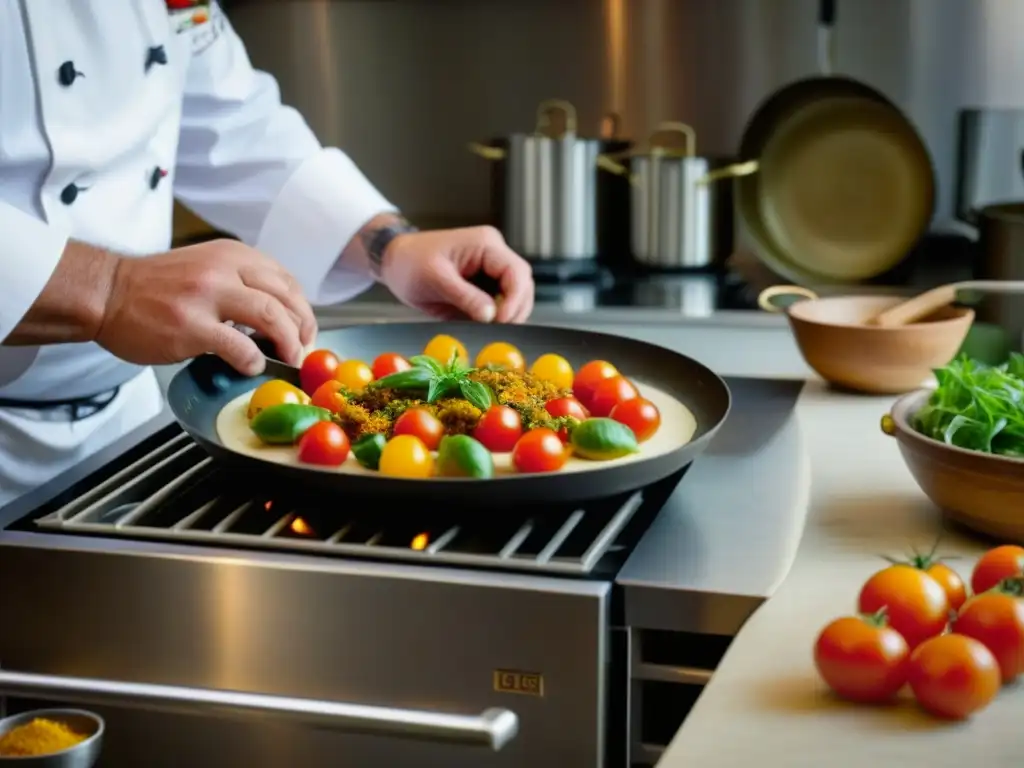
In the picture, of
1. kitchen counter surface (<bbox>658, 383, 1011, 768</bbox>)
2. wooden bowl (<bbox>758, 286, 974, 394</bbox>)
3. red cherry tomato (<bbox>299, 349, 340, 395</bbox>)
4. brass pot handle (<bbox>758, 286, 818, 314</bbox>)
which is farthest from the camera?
brass pot handle (<bbox>758, 286, 818, 314</bbox>)

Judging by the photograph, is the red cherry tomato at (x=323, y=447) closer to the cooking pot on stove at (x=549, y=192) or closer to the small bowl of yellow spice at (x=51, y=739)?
the small bowl of yellow spice at (x=51, y=739)

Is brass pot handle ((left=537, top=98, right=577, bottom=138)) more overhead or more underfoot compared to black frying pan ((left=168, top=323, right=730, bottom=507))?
more overhead

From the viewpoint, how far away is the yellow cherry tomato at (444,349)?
1215 mm

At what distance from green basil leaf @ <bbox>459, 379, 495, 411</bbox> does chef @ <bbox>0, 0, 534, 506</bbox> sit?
0.15 meters

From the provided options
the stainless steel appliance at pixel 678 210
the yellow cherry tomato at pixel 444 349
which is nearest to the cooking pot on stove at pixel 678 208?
the stainless steel appliance at pixel 678 210

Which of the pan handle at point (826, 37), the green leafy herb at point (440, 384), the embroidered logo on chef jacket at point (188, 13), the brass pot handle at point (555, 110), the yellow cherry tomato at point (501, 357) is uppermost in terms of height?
the embroidered logo on chef jacket at point (188, 13)

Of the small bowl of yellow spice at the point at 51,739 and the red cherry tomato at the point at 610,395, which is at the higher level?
the red cherry tomato at the point at 610,395

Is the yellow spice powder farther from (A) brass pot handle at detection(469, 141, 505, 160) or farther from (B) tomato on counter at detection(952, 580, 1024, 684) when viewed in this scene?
(A) brass pot handle at detection(469, 141, 505, 160)

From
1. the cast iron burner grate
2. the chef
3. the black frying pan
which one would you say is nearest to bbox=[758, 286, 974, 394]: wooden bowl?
the black frying pan

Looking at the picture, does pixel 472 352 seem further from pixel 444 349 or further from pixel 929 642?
pixel 929 642

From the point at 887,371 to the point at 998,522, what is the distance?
0.40 meters

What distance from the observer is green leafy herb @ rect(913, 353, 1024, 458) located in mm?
922

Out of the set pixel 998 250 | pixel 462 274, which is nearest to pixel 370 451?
pixel 462 274

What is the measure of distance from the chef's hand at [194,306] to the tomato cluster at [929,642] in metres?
0.51
